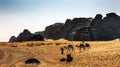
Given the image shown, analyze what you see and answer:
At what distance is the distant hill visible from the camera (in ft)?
454

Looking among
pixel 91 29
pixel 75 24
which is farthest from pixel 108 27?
pixel 75 24

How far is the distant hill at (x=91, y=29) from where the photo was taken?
13838 cm

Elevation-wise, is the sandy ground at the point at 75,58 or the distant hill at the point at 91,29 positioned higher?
the distant hill at the point at 91,29

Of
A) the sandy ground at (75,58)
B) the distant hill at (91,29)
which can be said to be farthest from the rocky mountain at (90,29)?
the sandy ground at (75,58)

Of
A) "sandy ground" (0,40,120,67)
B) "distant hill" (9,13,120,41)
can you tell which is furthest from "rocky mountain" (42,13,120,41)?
"sandy ground" (0,40,120,67)

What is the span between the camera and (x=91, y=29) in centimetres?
14138

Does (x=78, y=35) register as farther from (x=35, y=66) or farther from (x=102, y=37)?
(x=35, y=66)

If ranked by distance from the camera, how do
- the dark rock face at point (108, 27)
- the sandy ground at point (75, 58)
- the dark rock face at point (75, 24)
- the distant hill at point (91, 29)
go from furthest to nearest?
the dark rock face at point (75, 24)
the dark rock face at point (108, 27)
the distant hill at point (91, 29)
the sandy ground at point (75, 58)

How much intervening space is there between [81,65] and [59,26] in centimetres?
16537

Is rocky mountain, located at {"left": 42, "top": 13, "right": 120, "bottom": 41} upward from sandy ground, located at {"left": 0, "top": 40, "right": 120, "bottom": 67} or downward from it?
upward

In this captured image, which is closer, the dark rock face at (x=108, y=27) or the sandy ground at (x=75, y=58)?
the sandy ground at (x=75, y=58)

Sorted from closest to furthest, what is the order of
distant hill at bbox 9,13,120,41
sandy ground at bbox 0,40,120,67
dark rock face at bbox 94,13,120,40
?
1. sandy ground at bbox 0,40,120,67
2. distant hill at bbox 9,13,120,41
3. dark rock face at bbox 94,13,120,40

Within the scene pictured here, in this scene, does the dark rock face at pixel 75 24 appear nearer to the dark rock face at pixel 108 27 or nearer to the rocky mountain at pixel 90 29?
the rocky mountain at pixel 90 29

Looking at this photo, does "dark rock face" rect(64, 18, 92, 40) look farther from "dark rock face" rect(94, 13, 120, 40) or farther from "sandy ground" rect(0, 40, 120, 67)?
"sandy ground" rect(0, 40, 120, 67)
